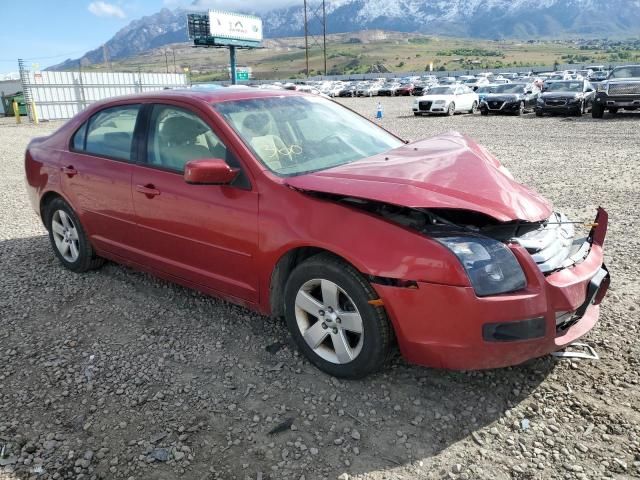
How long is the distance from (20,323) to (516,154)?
1041 cm

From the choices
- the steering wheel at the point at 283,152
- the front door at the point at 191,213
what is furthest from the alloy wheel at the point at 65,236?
the steering wheel at the point at 283,152

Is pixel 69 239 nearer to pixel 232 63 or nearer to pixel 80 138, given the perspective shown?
pixel 80 138

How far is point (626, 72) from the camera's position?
18.4 metres

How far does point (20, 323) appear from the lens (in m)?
4.04

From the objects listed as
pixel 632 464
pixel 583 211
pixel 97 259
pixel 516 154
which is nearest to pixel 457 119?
pixel 516 154

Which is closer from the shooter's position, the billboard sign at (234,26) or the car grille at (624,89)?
the car grille at (624,89)

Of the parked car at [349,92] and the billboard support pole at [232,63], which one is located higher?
the billboard support pole at [232,63]

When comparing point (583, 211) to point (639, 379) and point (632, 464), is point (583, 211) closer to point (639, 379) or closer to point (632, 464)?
point (639, 379)

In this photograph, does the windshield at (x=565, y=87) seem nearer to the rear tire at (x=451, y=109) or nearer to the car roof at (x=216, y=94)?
the rear tire at (x=451, y=109)

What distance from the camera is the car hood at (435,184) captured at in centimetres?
273

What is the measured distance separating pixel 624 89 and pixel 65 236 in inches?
730

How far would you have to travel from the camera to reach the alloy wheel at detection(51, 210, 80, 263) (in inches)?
191

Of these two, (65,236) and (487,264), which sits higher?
(487,264)

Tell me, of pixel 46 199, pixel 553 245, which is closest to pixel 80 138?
pixel 46 199
